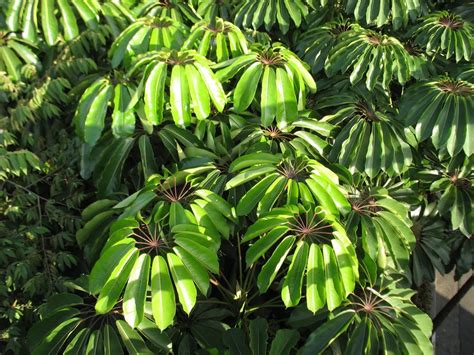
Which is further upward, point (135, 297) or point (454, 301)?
point (135, 297)

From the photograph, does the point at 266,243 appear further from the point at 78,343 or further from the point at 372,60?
the point at 372,60

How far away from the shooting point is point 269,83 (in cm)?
154

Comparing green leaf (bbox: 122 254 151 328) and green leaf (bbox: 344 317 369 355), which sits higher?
green leaf (bbox: 122 254 151 328)

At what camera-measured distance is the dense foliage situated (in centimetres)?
126

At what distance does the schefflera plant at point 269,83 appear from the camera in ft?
4.99

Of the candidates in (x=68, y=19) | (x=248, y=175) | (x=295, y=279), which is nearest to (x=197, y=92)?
(x=248, y=175)

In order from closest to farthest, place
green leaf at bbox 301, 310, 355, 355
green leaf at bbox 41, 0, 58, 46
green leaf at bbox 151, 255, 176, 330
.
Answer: green leaf at bbox 151, 255, 176, 330 → green leaf at bbox 301, 310, 355, 355 → green leaf at bbox 41, 0, 58, 46

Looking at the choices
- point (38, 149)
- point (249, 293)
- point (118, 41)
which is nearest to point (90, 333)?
point (249, 293)

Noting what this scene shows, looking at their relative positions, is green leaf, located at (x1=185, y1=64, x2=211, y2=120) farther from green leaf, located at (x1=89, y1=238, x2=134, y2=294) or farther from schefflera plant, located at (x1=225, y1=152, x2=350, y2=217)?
green leaf, located at (x1=89, y1=238, x2=134, y2=294)

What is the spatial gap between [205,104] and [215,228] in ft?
1.26

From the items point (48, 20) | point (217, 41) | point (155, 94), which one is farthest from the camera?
point (48, 20)

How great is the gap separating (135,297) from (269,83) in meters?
0.75

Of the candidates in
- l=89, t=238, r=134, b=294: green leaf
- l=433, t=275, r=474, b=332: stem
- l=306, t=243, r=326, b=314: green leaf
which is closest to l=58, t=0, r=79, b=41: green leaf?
l=89, t=238, r=134, b=294: green leaf

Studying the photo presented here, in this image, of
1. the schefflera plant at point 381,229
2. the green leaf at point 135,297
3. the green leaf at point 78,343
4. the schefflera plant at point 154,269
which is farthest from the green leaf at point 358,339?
the green leaf at point 78,343
